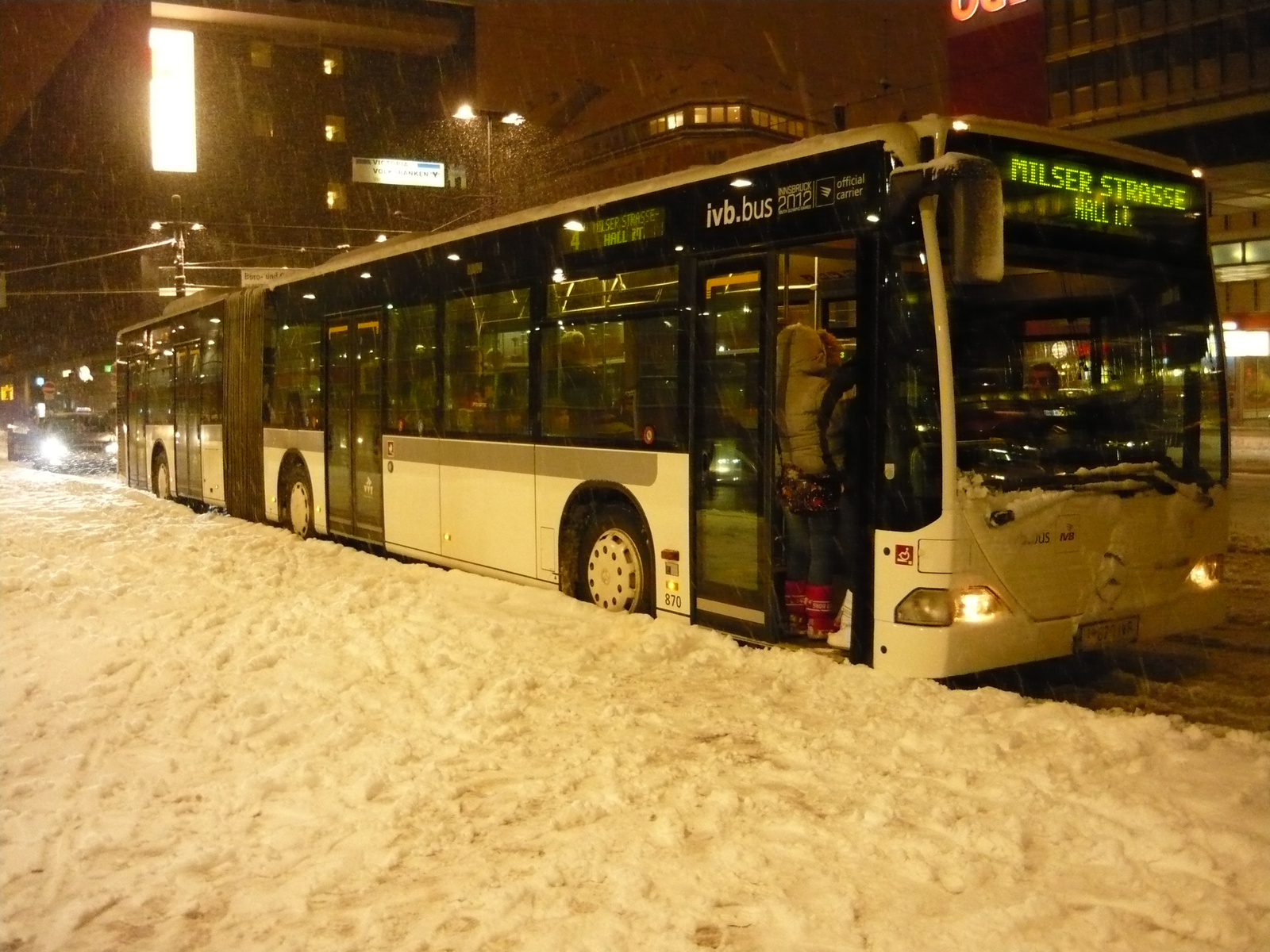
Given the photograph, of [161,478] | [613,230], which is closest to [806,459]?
[613,230]

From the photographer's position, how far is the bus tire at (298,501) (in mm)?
14914

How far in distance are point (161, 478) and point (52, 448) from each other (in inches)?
1015

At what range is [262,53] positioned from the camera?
201 ft

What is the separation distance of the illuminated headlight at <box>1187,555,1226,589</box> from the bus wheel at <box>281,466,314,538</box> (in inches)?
412

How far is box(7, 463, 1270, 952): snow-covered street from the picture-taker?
4.11m

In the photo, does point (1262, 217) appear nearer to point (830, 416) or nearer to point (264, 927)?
point (830, 416)

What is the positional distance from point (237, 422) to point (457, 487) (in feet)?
23.6

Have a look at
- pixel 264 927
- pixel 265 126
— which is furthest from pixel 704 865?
pixel 265 126

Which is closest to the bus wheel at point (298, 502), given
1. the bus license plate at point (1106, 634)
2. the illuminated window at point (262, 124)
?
the bus license plate at point (1106, 634)

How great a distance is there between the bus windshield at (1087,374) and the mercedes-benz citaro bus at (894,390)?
0.7 inches

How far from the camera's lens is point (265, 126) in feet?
203

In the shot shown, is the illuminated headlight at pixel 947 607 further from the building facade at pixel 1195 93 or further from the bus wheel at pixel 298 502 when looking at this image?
the building facade at pixel 1195 93

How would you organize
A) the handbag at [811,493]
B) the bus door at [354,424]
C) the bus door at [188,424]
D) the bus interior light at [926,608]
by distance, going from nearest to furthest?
the bus interior light at [926,608] < the handbag at [811,493] < the bus door at [354,424] < the bus door at [188,424]

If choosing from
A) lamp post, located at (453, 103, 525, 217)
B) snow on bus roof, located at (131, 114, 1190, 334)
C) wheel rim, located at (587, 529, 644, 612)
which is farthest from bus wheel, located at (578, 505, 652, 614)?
lamp post, located at (453, 103, 525, 217)
